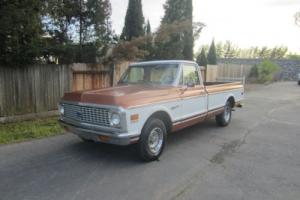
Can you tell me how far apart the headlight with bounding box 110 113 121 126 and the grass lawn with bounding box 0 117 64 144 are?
2973 mm

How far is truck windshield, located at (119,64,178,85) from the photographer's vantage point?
550 centimetres

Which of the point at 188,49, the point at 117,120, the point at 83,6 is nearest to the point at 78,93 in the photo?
the point at 117,120

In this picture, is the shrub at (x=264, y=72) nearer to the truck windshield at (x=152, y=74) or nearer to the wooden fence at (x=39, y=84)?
the wooden fence at (x=39, y=84)

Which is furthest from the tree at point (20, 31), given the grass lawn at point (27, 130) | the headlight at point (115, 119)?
the headlight at point (115, 119)

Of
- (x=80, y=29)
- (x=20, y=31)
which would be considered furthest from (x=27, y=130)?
(x=80, y=29)

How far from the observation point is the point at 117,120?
4.07 m

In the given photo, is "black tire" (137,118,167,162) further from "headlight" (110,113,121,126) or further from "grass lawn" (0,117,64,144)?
"grass lawn" (0,117,64,144)

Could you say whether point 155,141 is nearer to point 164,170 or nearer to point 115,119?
point 164,170

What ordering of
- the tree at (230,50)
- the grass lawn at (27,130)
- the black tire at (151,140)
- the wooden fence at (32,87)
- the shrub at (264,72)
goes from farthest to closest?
the tree at (230,50) < the shrub at (264,72) < the wooden fence at (32,87) < the grass lawn at (27,130) < the black tire at (151,140)

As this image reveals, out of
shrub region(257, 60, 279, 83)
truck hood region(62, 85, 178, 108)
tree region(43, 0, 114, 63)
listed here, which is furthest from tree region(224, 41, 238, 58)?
truck hood region(62, 85, 178, 108)

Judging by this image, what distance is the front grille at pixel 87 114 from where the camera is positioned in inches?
167

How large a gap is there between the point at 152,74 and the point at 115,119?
203 centimetres

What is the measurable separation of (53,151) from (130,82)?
2.34 meters

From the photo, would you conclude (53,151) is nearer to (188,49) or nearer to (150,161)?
(150,161)
